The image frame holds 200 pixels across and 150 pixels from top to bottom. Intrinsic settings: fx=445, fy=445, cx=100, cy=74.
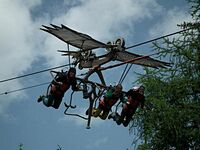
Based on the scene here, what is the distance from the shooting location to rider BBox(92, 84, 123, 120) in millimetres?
9602

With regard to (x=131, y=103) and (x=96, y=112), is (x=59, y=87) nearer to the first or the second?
(x=96, y=112)

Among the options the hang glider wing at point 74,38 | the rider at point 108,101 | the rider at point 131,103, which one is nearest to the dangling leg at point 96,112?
the rider at point 108,101

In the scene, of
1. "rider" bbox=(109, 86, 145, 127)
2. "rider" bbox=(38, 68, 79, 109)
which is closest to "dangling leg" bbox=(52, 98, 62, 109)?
"rider" bbox=(38, 68, 79, 109)

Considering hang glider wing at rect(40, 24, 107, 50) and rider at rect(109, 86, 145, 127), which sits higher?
hang glider wing at rect(40, 24, 107, 50)

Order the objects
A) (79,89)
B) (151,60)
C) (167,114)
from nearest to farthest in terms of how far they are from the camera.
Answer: (79,89) → (151,60) → (167,114)

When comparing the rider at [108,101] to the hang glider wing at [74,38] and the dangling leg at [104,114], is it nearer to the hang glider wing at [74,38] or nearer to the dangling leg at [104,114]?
the dangling leg at [104,114]

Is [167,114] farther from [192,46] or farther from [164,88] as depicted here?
[192,46]

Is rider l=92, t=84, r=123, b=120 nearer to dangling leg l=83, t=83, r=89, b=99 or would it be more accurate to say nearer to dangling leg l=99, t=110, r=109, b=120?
dangling leg l=99, t=110, r=109, b=120

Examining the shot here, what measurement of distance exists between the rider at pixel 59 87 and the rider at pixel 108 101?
0.68 m

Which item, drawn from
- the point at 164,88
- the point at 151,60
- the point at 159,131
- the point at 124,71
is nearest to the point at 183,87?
the point at 164,88

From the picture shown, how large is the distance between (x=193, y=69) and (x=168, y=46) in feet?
5.19

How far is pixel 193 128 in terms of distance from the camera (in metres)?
15.8

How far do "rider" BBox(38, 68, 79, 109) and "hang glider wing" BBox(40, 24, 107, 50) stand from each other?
723mm

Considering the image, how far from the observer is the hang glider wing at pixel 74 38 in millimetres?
9345
